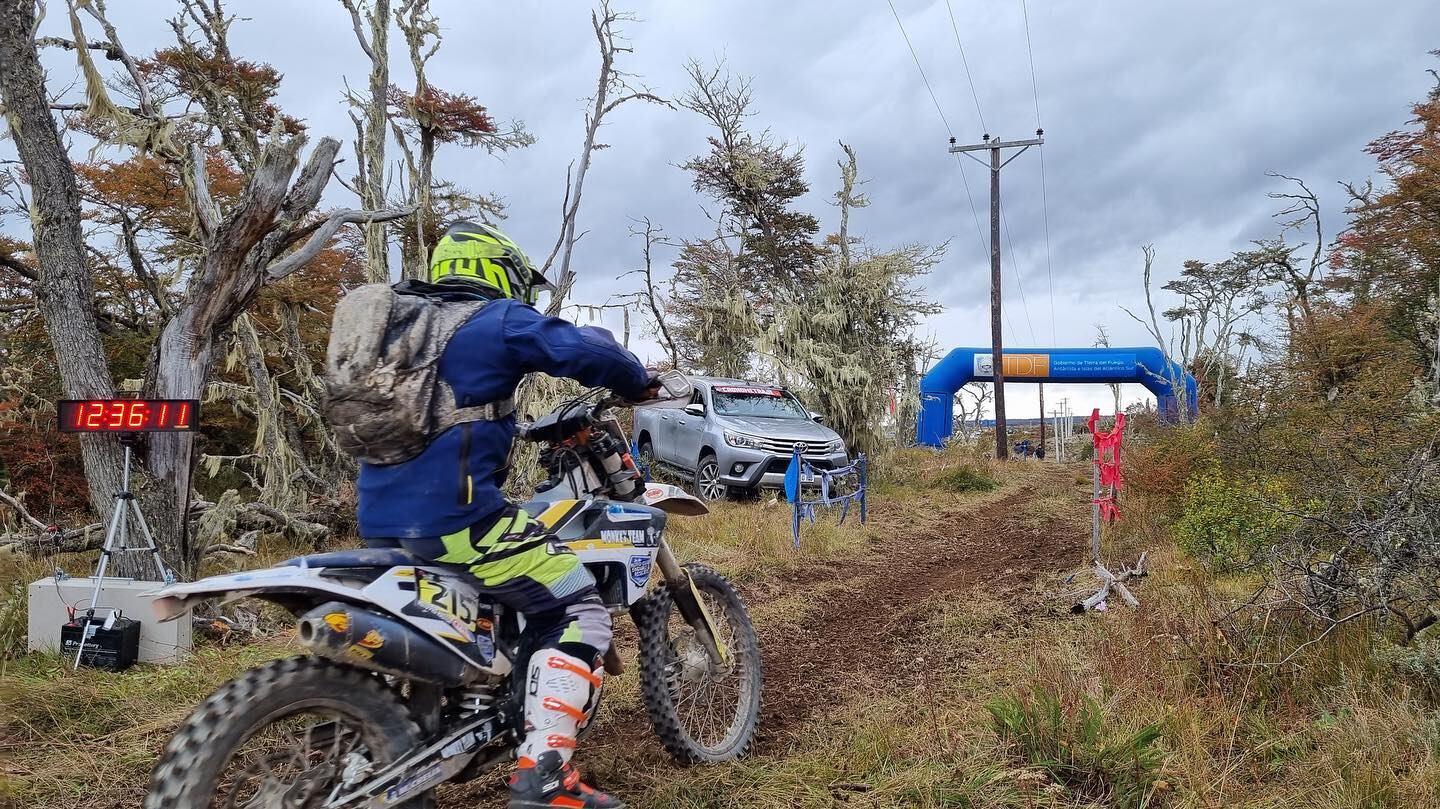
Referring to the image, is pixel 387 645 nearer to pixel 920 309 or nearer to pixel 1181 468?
pixel 1181 468

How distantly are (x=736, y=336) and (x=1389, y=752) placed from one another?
12646 millimetres

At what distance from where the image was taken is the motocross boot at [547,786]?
2.13 m

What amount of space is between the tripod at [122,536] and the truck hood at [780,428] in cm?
693

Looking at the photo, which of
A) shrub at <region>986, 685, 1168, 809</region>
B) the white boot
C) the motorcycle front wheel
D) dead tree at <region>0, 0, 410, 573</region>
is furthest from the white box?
shrub at <region>986, 685, 1168, 809</region>

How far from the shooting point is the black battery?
13.6ft

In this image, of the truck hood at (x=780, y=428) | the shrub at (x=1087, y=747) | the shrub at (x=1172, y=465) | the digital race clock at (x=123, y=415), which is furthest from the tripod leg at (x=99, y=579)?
the shrub at (x=1172, y=465)

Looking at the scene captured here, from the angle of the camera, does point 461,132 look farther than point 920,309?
No

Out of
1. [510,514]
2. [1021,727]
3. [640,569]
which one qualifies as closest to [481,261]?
[510,514]

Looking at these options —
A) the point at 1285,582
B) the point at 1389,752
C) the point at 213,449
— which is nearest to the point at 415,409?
the point at 1389,752

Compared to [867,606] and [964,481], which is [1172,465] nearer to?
[867,606]

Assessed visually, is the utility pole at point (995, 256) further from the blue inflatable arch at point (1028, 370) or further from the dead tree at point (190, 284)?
the dead tree at point (190, 284)

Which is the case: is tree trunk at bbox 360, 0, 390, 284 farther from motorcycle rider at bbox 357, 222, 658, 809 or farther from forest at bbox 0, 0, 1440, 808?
motorcycle rider at bbox 357, 222, 658, 809

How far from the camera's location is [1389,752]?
2715mm

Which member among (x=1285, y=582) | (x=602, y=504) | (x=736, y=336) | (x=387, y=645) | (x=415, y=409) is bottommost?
(x=1285, y=582)
